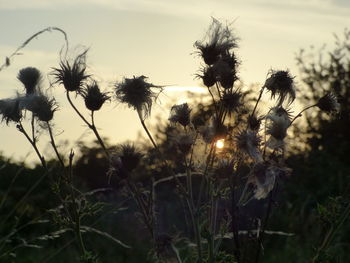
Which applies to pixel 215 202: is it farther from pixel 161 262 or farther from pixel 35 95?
pixel 35 95

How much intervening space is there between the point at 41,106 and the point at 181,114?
1.79 feet

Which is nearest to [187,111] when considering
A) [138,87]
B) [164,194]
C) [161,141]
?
[138,87]

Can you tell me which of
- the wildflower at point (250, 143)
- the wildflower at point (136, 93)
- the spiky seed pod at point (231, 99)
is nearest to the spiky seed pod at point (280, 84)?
the spiky seed pod at point (231, 99)

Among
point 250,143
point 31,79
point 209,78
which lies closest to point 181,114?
point 209,78

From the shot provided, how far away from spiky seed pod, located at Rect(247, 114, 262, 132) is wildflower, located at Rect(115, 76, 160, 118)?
387mm

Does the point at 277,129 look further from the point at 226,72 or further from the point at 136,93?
the point at 136,93

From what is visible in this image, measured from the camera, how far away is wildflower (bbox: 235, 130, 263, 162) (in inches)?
118

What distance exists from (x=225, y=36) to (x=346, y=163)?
36.1 feet

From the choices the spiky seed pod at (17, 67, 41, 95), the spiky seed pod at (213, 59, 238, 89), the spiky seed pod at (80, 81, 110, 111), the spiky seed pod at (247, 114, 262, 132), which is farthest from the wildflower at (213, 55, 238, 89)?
the spiky seed pod at (17, 67, 41, 95)

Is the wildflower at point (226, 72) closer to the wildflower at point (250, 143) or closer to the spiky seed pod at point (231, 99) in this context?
the spiky seed pod at point (231, 99)

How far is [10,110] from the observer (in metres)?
3.33

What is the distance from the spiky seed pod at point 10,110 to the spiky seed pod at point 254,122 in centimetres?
92

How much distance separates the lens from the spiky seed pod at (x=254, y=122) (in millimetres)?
3242

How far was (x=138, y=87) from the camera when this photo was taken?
321 centimetres
